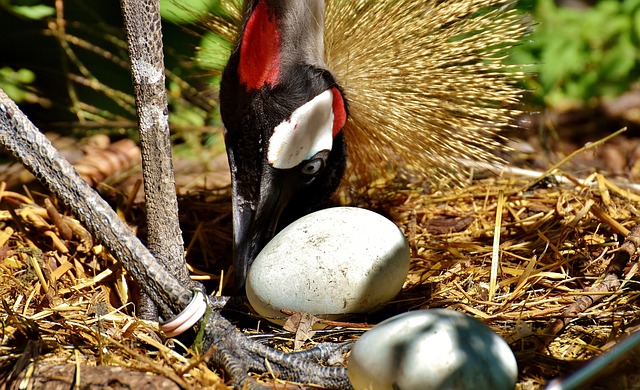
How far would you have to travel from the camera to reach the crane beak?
210 cm

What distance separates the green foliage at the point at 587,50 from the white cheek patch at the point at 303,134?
71.6 inches

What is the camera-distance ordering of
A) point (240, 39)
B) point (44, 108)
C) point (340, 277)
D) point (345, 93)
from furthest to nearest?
point (44, 108) → point (345, 93) → point (240, 39) → point (340, 277)

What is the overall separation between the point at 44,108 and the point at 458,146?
234 centimetres

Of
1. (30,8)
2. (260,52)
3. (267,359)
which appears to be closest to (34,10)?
(30,8)

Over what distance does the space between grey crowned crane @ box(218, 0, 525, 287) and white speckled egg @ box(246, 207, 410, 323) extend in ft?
0.69

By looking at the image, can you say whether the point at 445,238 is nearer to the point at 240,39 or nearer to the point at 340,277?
the point at 340,277

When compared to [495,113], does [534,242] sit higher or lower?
lower

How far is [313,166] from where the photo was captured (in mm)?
2141

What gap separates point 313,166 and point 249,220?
0.77 ft

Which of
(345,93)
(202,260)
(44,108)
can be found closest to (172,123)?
(44,108)

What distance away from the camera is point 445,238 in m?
2.45

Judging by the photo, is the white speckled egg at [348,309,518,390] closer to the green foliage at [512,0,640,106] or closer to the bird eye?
the bird eye

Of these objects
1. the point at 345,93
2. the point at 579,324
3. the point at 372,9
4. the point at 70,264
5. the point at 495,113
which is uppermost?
the point at 372,9

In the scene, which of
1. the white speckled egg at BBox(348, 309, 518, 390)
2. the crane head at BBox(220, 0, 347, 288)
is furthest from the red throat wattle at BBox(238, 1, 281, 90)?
the white speckled egg at BBox(348, 309, 518, 390)
